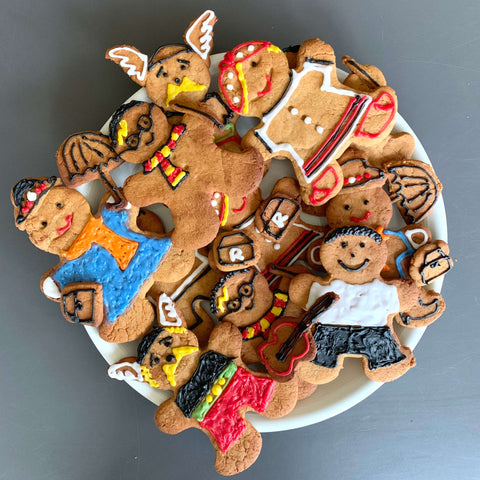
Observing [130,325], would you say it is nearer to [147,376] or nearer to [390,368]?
[147,376]

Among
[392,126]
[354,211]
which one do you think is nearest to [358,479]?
[354,211]

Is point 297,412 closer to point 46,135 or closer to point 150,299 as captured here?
point 150,299

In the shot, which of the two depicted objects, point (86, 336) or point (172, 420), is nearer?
point (172, 420)

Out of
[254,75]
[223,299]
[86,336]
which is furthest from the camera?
[86,336]

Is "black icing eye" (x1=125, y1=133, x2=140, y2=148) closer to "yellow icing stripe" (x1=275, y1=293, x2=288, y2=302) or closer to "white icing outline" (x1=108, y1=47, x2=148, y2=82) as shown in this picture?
"white icing outline" (x1=108, y1=47, x2=148, y2=82)

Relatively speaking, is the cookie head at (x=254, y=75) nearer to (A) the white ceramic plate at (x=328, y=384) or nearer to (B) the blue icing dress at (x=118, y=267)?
(A) the white ceramic plate at (x=328, y=384)

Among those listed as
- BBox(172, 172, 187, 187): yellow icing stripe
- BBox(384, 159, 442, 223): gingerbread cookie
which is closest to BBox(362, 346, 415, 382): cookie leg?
BBox(384, 159, 442, 223): gingerbread cookie

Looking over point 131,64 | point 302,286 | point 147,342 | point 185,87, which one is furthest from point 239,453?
point 131,64

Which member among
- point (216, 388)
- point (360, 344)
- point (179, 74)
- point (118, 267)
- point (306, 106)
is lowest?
point (360, 344)
